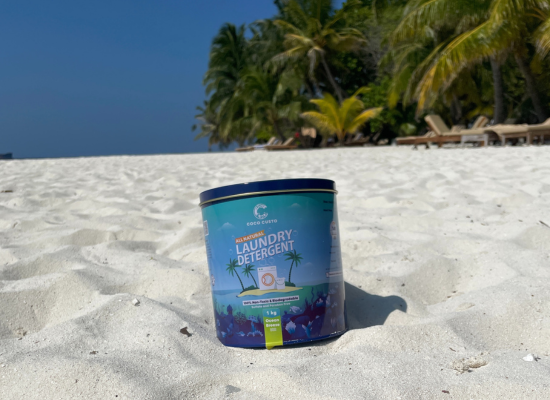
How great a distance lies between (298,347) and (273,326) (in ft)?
0.37

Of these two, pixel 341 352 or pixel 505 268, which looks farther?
pixel 505 268

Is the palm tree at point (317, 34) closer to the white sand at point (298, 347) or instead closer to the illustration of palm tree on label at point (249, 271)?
the white sand at point (298, 347)

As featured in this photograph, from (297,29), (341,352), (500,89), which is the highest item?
(297,29)

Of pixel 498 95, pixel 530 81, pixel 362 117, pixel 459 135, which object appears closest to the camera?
pixel 459 135

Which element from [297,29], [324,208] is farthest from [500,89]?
[324,208]

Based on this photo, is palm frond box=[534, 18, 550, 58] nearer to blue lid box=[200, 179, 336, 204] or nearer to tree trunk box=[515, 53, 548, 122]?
tree trunk box=[515, 53, 548, 122]

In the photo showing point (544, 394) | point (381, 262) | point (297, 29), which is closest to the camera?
point (544, 394)

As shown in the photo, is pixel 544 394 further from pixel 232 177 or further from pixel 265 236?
pixel 232 177

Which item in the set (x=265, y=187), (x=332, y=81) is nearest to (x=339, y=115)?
(x=332, y=81)

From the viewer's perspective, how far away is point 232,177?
16.6 ft

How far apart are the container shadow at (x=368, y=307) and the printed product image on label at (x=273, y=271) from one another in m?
0.26

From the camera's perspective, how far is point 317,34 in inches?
792

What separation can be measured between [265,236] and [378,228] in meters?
1.40

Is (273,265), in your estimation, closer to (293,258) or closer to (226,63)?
(293,258)
